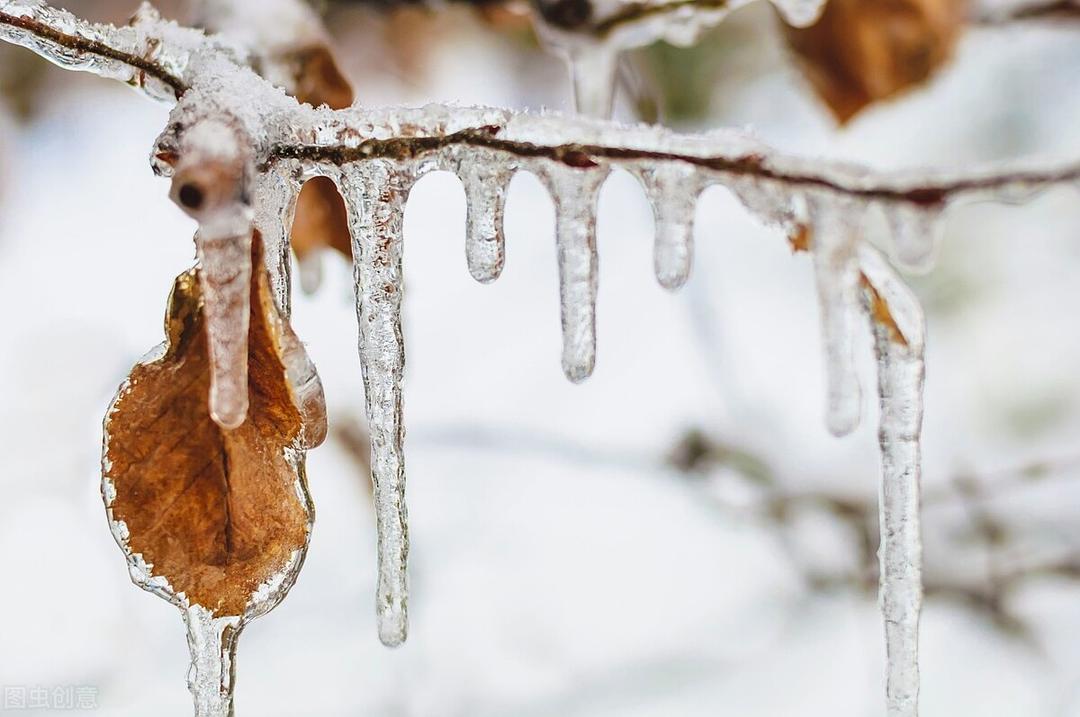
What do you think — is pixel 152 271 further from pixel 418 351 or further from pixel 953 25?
pixel 953 25

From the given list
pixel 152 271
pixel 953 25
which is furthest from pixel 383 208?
pixel 152 271

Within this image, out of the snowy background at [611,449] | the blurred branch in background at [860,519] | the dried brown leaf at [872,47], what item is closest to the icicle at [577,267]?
the dried brown leaf at [872,47]

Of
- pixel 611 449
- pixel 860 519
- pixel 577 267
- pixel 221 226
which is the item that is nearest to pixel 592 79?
pixel 577 267

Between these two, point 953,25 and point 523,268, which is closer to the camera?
point 953,25

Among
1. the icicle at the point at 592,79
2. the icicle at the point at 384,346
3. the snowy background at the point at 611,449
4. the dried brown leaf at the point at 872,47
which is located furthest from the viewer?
the snowy background at the point at 611,449

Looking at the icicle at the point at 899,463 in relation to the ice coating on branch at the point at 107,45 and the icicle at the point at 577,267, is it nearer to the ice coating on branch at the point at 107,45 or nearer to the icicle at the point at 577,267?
the icicle at the point at 577,267

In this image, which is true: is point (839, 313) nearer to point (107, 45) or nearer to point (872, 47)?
point (107, 45)

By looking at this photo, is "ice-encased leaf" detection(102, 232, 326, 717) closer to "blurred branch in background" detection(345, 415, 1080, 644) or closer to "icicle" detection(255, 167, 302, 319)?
"icicle" detection(255, 167, 302, 319)
